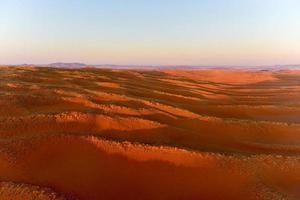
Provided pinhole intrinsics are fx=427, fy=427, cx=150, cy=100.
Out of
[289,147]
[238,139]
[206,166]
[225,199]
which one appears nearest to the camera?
[225,199]

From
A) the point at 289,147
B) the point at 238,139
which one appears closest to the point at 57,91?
the point at 238,139

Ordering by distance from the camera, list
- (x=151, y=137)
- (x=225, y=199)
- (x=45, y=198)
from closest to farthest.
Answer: (x=45, y=198)
(x=225, y=199)
(x=151, y=137)

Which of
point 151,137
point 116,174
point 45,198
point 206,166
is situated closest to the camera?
point 45,198

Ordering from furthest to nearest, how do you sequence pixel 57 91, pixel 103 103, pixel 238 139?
1. pixel 57 91
2. pixel 103 103
3. pixel 238 139

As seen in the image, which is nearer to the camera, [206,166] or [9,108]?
[206,166]

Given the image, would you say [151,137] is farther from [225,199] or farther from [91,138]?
[225,199]

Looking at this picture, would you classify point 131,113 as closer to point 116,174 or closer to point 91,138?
point 91,138

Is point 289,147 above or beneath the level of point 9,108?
beneath

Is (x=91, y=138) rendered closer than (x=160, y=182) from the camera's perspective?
No

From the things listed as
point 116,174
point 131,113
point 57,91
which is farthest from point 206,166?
point 57,91
